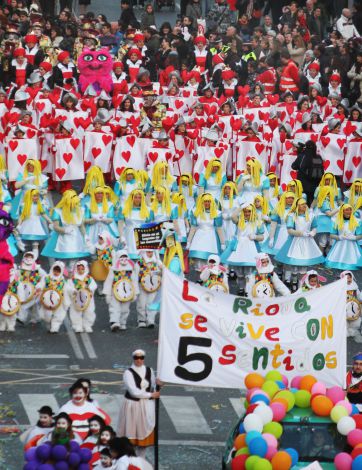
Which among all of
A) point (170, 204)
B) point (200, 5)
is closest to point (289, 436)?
A: point (170, 204)

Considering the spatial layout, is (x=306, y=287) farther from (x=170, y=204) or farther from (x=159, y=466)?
(x=159, y=466)

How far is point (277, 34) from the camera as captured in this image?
42.4 metres

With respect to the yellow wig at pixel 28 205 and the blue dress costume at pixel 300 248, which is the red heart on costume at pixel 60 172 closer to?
the yellow wig at pixel 28 205

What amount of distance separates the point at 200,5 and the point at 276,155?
10.1 meters

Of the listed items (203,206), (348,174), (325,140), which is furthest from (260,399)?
(348,174)

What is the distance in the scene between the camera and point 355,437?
19.6m

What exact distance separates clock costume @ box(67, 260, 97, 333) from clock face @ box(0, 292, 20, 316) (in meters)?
0.86

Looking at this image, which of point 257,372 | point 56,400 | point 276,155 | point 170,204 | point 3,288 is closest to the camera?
point 257,372

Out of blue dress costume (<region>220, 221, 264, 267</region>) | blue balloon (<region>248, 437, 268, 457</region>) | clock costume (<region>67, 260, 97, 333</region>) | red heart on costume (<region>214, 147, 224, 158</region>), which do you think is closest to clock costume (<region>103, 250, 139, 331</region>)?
clock costume (<region>67, 260, 97, 333</region>)

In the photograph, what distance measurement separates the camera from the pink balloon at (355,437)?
1953 centimetres

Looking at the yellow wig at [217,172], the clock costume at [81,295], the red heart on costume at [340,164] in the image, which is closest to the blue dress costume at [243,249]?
the yellow wig at [217,172]

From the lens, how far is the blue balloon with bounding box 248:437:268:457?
63.7 feet

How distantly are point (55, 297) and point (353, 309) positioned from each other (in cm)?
466

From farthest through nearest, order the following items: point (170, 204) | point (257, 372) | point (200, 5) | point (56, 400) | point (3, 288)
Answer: point (200, 5)
point (170, 204)
point (3, 288)
point (56, 400)
point (257, 372)
